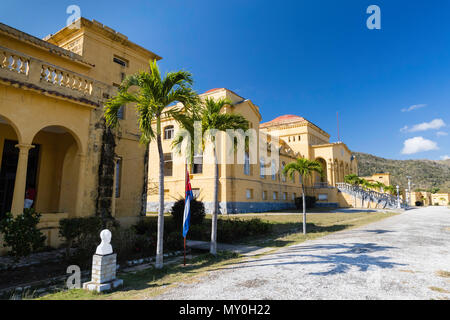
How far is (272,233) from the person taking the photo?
13.4 meters

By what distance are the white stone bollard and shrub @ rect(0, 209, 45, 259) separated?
237cm

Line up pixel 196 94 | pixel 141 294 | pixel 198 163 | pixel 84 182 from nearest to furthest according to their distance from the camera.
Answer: pixel 141 294 < pixel 196 94 < pixel 84 182 < pixel 198 163

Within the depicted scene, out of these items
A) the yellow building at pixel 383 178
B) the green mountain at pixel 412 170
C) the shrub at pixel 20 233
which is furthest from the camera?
the green mountain at pixel 412 170

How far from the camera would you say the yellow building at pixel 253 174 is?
25812 millimetres

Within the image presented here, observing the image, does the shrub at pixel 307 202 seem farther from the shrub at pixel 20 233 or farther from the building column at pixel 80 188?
the shrub at pixel 20 233

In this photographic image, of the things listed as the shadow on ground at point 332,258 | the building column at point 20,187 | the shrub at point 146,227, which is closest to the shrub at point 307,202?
the shrub at point 146,227

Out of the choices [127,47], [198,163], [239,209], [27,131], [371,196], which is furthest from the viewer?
[371,196]

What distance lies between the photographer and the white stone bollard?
5211 millimetres

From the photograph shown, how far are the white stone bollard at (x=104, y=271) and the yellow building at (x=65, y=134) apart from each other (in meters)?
4.22


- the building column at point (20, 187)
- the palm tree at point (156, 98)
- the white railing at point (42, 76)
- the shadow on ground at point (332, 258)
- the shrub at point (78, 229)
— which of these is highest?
→ the white railing at point (42, 76)

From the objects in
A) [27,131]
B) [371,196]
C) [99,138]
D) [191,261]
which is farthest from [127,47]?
[371,196]

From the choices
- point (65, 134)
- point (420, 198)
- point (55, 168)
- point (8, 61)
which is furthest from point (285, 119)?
point (420, 198)
